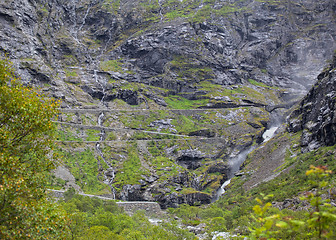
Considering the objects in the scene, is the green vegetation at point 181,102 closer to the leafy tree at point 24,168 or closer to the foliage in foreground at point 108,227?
the foliage in foreground at point 108,227

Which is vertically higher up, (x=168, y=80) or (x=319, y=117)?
(x=319, y=117)

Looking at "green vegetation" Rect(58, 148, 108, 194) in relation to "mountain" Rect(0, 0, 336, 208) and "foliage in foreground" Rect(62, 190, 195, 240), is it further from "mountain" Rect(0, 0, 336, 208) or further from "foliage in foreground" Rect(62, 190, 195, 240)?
"foliage in foreground" Rect(62, 190, 195, 240)

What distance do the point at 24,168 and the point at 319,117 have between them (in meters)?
61.7

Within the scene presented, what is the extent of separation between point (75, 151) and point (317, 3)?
178931 millimetres

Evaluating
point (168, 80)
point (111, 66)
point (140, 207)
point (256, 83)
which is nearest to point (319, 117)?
point (140, 207)

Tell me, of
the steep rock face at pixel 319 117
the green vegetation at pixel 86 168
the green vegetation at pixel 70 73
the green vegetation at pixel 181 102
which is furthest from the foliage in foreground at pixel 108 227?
the green vegetation at pixel 70 73

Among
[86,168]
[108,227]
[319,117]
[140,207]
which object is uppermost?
[108,227]

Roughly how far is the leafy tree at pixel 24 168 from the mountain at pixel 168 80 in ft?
131

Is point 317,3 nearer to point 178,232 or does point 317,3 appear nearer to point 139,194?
point 139,194

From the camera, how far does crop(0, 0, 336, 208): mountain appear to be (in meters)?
64.3

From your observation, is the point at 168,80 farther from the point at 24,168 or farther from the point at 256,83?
the point at 24,168

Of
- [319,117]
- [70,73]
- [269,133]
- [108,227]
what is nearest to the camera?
[108,227]

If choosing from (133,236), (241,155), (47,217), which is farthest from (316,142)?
(47,217)

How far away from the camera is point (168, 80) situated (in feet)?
426
